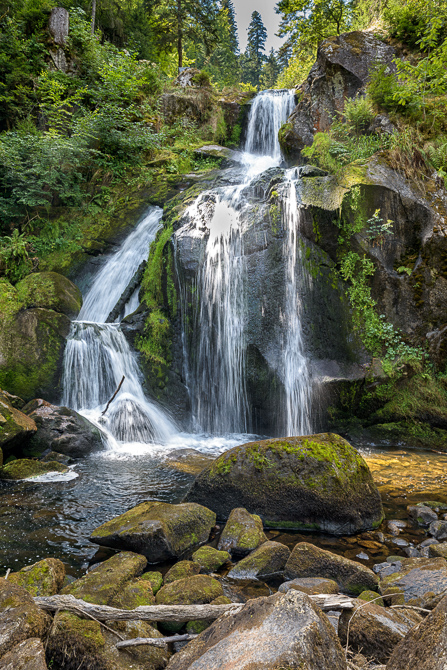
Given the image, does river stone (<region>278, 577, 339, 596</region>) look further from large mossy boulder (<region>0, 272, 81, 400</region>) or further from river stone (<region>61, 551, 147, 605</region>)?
large mossy boulder (<region>0, 272, 81, 400</region>)

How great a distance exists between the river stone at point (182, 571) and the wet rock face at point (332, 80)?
12216 mm

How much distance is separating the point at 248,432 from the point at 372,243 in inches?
203

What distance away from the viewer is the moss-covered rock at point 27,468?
5430mm

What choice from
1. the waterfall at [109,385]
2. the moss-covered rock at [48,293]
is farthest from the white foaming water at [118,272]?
the waterfall at [109,385]

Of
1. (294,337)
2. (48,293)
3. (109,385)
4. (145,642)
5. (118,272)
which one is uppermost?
(118,272)

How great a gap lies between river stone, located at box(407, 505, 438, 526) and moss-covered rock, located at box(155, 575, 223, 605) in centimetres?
273

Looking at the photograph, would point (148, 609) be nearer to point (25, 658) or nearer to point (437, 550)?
point (25, 658)

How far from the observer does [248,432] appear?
27.5ft

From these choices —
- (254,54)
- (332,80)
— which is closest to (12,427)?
(332,80)

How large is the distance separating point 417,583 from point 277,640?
2.19m

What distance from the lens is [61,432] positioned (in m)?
6.69

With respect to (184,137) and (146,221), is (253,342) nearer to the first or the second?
(146,221)

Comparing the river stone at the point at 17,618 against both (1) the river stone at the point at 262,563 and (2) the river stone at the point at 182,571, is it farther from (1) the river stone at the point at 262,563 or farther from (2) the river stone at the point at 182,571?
(1) the river stone at the point at 262,563

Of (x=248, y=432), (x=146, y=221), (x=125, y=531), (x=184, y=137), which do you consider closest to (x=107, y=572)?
(x=125, y=531)
